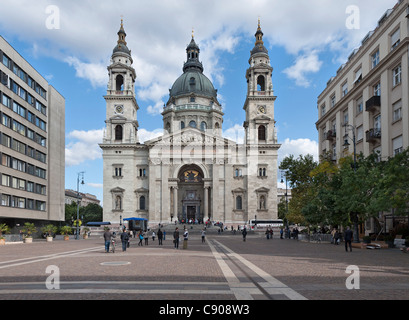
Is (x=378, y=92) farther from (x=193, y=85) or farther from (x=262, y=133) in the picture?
(x=193, y=85)

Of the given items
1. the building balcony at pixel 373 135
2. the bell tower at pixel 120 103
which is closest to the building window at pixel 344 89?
the building balcony at pixel 373 135

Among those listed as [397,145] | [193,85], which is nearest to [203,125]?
[193,85]

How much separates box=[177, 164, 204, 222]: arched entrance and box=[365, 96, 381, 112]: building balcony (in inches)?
1925

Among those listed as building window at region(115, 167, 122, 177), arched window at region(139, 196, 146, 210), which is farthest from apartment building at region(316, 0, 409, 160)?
building window at region(115, 167, 122, 177)

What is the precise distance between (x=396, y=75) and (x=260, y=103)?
47.1 m

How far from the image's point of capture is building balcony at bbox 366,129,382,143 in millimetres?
36081

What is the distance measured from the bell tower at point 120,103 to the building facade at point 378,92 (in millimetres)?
42922

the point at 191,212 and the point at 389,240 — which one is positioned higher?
the point at 389,240

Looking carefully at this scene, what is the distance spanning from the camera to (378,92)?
122ft

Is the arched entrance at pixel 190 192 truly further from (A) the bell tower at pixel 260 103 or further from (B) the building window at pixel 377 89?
(B) the building window at pixel 377 89

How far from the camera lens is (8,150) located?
162 ft

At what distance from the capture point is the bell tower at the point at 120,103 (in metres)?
79.0
